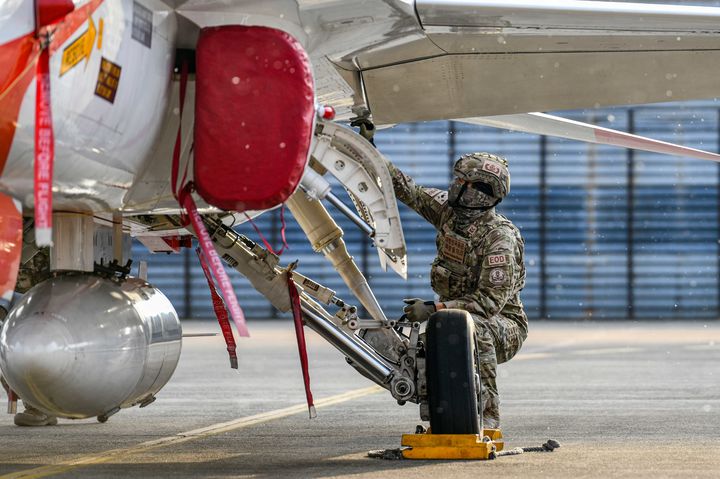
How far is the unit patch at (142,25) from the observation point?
6.41m

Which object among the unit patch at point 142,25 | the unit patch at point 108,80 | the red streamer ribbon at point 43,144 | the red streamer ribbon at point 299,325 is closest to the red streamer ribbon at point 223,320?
the red streamer ribbon at point 299,325

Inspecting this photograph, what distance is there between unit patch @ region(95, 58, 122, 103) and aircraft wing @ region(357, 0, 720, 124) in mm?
2018

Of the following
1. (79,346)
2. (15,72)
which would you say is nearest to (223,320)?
(79,346)

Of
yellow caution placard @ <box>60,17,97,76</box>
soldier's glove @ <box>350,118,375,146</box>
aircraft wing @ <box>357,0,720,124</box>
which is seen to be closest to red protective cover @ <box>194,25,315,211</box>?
yellow caution placard @ <box>60,17,97,76</box>

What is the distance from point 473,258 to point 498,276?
0.97ft

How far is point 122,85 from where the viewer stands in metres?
6.34

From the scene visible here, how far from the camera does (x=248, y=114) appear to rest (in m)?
6.61

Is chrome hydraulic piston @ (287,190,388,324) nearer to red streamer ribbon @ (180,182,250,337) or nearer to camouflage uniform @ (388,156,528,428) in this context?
camouflage uniform @ (388,156,528,428)

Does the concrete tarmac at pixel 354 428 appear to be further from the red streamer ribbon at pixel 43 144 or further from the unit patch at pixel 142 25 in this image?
the unit patch at pixel 142 25

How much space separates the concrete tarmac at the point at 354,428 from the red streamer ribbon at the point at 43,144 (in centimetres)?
211

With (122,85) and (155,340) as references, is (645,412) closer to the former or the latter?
(155,340)

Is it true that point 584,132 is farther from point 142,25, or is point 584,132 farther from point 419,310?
point 142,25

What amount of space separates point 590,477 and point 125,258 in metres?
3.06

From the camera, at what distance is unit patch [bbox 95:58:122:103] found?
6160 millimetres
